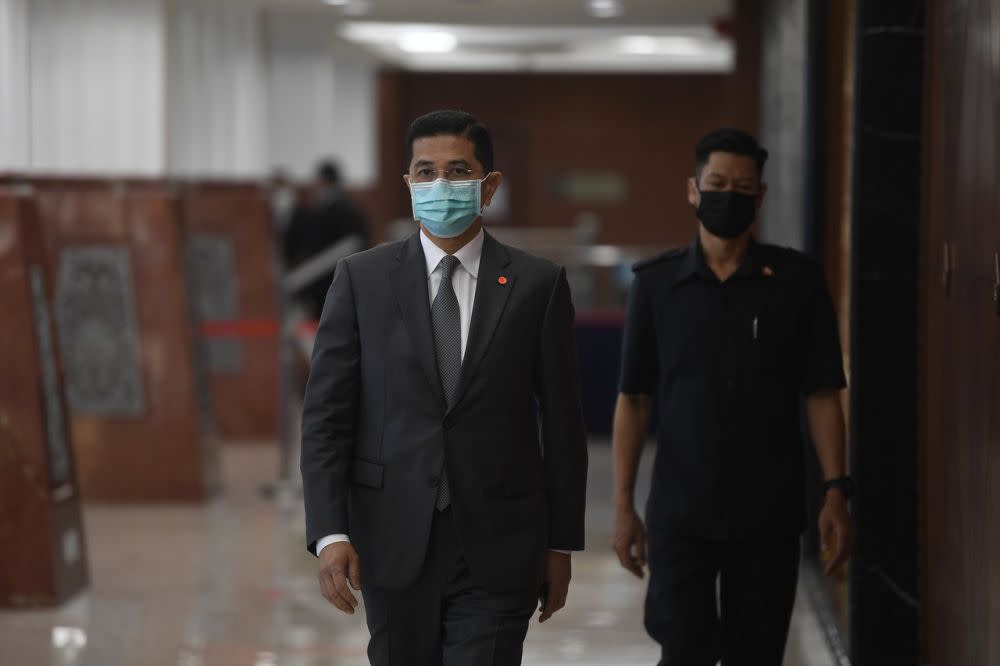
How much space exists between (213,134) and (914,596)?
28.1 feet

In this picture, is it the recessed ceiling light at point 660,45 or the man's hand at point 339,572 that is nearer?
the man's hand at point 339,572

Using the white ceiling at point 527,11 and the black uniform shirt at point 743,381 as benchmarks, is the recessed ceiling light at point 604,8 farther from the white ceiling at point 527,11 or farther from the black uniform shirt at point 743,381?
the black uniform shirt at point 743,381

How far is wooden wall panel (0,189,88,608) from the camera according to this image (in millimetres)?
5695

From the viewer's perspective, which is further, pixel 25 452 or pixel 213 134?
pixel 213 134

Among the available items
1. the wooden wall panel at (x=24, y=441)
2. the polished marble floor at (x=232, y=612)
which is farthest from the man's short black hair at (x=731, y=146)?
the wooden wall panel at (x=24, y=441)

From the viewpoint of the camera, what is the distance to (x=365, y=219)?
1227 cm

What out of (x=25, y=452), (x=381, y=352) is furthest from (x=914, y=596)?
(x=25, y=452)

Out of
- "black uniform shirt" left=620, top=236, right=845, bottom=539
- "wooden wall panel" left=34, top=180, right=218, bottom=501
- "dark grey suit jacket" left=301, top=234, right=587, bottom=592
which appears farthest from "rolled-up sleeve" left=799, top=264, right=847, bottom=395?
"wooden wall panel" left=34, top=180, right=218, bottom=501

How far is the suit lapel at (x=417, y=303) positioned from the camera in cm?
275

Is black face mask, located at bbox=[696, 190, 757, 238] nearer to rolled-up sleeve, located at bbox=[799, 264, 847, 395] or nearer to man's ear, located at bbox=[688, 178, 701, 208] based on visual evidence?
man's ear, located at bbox=[688, 178, 701, 208]

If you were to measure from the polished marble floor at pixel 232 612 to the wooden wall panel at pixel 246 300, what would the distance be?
2741 millimetres

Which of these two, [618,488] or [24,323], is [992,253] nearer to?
[618,488]

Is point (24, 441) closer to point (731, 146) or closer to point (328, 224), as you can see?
point (731, 146)

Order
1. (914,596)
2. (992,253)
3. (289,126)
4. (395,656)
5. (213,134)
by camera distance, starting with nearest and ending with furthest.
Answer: (395,656)
(992,253)
(914,596)
(213,134)
(289,126)
